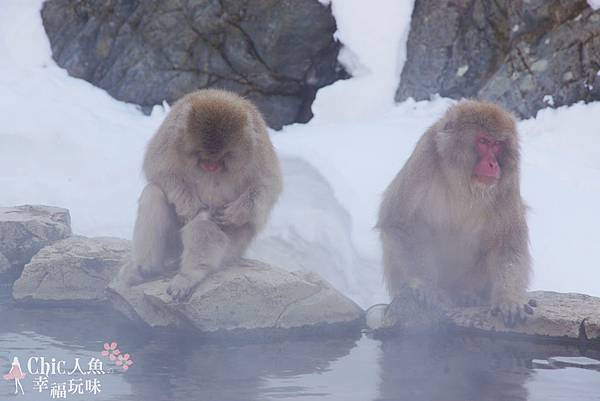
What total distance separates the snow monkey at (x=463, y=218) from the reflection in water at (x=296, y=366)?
0.30m

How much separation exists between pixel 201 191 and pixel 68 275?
914mm

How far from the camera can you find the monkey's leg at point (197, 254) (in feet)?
13.7

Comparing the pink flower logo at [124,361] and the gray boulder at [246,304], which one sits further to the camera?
the gray boulder at [246,304]

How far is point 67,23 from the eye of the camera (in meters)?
9.34

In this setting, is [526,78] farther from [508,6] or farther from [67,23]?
[67,23]

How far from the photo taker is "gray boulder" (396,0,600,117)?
25.0ft

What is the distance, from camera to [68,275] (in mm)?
4762

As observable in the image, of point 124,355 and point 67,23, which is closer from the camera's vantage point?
point 124,355

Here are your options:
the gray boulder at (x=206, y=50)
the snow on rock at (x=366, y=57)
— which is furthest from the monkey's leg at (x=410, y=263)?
the gray boulder at (x=206, y=50)

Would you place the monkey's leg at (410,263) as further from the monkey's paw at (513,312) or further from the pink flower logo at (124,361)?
the pink flower logo at (124,361)

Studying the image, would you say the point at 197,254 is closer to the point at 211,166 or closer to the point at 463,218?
the point at 211,166

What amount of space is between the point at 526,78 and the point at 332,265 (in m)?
3.21

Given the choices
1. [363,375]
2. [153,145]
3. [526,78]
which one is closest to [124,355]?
[363,375]

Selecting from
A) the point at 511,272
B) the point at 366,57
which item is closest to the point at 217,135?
the point at 511,272
